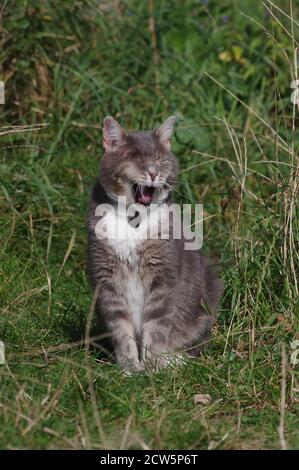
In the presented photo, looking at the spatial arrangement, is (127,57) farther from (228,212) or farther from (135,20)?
(228,212)

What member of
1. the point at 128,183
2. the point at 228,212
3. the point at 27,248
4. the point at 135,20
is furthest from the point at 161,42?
the point at 128,183

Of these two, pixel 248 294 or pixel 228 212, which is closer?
pixel 248 294

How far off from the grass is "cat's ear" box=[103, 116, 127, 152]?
1.82 feet

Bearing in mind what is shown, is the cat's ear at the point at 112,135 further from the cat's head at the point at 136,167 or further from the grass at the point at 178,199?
the grass at the point at 178,199

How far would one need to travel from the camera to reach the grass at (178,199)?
3.70 m

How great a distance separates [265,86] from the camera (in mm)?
6957

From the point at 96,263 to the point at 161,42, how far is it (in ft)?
9.67

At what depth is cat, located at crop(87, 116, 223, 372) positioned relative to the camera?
4.43 meters

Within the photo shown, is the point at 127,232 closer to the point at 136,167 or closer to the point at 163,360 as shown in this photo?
the point at 136,167

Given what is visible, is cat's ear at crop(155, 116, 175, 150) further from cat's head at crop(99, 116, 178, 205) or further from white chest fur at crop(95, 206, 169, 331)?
white chest fur at crop(95, 206, 169, 331)

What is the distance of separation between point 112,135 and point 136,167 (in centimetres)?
24

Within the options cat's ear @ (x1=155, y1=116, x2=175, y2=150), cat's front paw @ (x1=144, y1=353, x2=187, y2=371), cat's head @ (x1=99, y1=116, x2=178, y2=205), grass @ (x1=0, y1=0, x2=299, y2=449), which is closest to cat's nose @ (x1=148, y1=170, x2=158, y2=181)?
cat's head @ (x1=99, y1=116, x2=178, y2=205)

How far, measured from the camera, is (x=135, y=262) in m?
4.43
